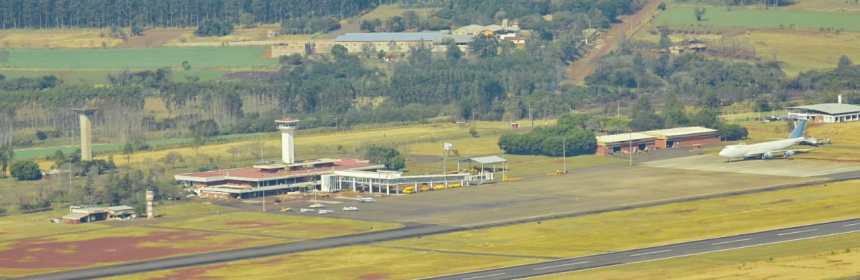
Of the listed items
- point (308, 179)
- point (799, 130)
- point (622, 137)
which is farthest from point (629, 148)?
point (308, 179)

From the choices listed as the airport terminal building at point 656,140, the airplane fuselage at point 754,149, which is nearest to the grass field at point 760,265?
the airplane fuselage at point 754,149

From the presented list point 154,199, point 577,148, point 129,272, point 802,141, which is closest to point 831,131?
point 802,141

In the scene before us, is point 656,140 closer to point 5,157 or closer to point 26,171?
point 26,171

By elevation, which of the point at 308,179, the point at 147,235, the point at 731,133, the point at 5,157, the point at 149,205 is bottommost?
the point at 147,235

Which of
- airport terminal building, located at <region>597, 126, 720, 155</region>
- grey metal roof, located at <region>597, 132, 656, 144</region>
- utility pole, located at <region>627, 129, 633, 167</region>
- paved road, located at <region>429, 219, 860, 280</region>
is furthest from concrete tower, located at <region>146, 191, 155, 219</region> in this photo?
grey metal roof, located at <region>597, 132, 656, 144</region>

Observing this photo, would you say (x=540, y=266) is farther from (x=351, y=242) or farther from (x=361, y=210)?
(x=361, y=210)

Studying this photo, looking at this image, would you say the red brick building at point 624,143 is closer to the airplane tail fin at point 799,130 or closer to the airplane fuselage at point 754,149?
the airplane fuselage at point 754,149

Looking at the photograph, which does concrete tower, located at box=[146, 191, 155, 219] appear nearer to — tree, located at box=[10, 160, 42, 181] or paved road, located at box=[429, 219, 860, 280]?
tree, located at box=[10, 160, 42, 181]
